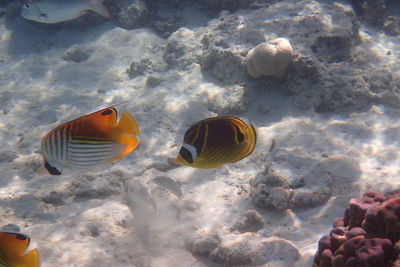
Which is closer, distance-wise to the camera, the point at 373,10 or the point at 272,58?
the point at 272,58

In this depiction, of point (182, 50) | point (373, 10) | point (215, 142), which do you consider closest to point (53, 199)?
point (215, 142)

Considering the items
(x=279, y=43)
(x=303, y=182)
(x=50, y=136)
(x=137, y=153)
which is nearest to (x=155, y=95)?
(x=137, y=153)

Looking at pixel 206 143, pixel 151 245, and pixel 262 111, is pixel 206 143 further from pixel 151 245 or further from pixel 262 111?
pixel 262 111

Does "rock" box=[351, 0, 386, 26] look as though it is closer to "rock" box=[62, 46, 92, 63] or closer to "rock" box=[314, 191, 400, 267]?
"rock" box=[314, 191, 400, 267]

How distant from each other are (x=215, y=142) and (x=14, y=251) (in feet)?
4.37

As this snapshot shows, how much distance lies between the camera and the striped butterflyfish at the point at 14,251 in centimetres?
184

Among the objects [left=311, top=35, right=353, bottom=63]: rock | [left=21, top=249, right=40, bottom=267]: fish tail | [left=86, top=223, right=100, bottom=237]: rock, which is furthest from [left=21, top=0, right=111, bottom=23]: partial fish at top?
[left=21, top=249, right=40, bottom=267]: fish tail

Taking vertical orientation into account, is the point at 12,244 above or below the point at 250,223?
above

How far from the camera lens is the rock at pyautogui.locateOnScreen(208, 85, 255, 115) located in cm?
644

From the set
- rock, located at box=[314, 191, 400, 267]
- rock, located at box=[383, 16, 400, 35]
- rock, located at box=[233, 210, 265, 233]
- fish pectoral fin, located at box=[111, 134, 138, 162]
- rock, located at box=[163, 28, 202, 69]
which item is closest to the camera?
fish pectoral fin, located at box=[111, 134, 138, 162]

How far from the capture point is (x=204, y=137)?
1.91 metres

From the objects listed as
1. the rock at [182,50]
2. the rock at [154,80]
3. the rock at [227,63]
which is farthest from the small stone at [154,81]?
the rock at [227,63]

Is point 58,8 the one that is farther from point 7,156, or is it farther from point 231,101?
point 231,101

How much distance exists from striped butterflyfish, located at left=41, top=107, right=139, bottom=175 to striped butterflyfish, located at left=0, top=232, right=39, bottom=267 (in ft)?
1.55
